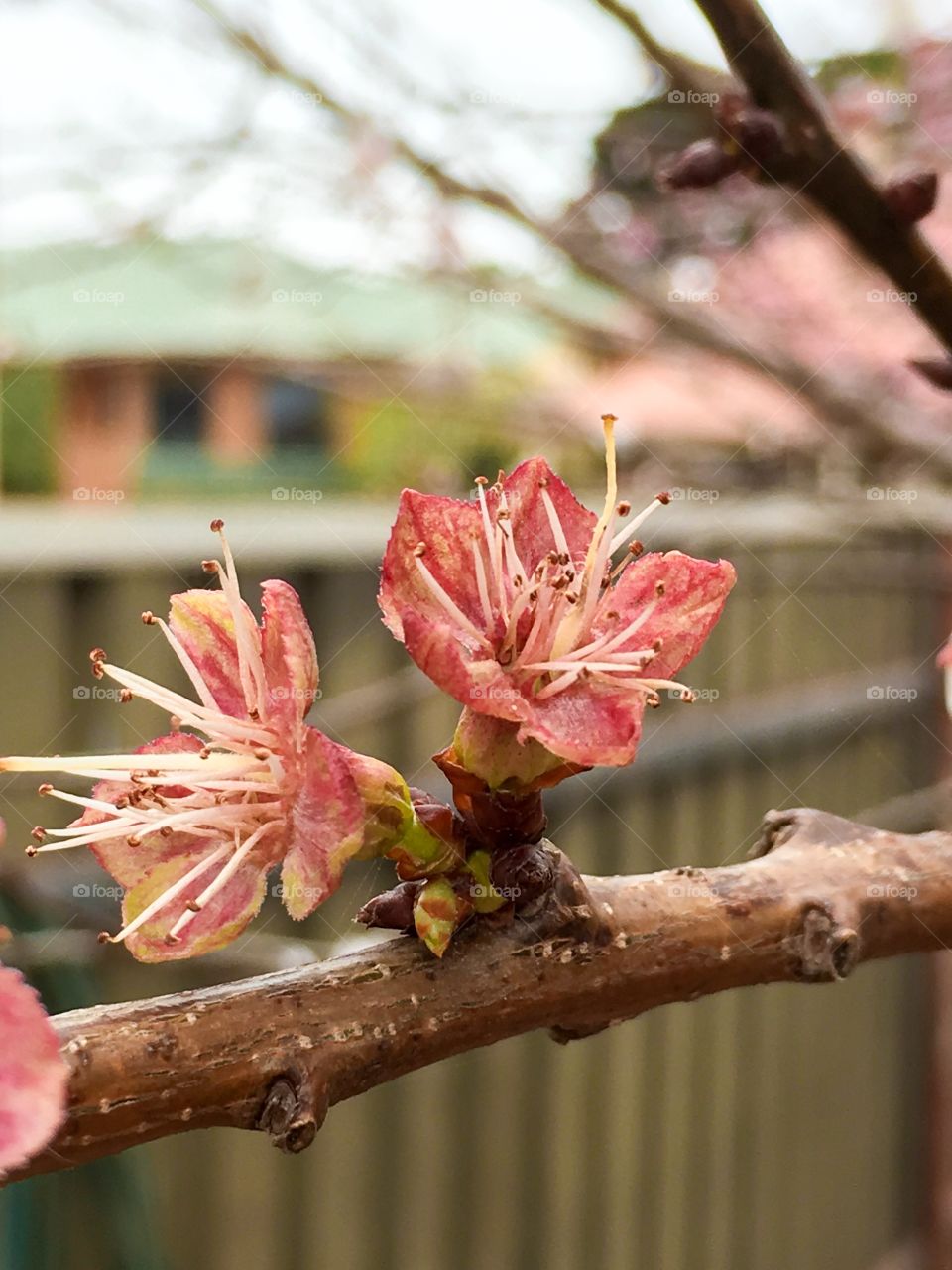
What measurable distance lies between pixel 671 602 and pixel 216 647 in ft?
0.47

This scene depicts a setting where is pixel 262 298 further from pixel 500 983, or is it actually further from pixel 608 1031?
pixel 500 983

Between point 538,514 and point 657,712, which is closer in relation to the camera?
point 538,514

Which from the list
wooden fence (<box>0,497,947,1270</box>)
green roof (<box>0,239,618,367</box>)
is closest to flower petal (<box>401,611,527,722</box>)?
wooden fence (<box>0,497,947,1270</box>)

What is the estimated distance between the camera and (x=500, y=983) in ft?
1.26

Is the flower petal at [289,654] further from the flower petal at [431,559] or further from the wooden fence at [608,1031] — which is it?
the wooden fence at [608,1031]

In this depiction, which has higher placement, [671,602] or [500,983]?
[671,602]

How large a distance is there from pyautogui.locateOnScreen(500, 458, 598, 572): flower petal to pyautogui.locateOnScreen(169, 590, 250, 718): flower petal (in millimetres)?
99

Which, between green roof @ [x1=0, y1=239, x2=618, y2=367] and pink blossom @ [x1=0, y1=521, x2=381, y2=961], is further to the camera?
green roof @ [x1=0, y1=239, x2=618, y2=367]

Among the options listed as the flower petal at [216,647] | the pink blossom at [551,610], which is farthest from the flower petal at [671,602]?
the flower petal at [216,647]

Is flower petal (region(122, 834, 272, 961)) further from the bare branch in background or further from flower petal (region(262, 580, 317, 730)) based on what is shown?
the bare branch in background


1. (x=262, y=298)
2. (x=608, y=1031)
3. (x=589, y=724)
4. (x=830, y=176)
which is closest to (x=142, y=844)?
(x=589, y=724)

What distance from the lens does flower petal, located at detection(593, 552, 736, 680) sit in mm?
377

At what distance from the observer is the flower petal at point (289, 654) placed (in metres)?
0.35

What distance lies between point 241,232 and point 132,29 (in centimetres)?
31
